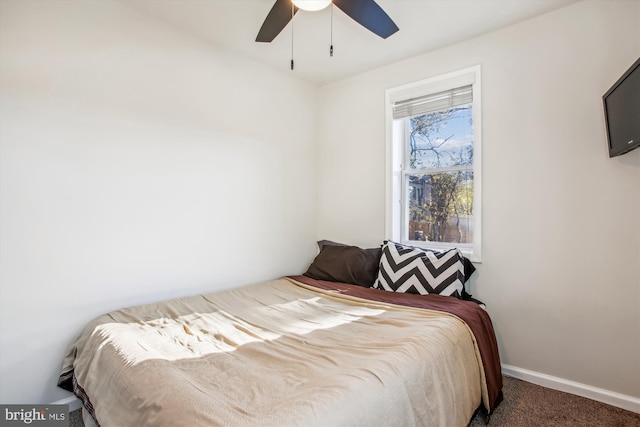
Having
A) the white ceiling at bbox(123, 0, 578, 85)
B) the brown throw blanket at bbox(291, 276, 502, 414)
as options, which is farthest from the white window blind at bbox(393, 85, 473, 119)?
the brown throw blanket at bbox(291, 276, 502, 414)

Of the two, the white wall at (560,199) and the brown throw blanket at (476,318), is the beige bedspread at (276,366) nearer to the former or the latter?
the brown throw blanket at (476,318)

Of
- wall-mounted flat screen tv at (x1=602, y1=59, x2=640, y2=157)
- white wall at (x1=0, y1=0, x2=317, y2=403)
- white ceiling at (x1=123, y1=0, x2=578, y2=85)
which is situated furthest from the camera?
white ceiling at (x1=123, y1=0, x2=578, y2=85)

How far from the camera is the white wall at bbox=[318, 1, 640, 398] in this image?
192 centimetres

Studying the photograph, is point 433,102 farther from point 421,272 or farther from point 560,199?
point 421,272

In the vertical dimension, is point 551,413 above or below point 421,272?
below

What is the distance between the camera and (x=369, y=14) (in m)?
1.72

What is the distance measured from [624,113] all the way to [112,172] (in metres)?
2.97

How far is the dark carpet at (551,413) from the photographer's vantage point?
1.78 meters

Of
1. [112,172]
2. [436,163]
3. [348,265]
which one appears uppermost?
[436,163]

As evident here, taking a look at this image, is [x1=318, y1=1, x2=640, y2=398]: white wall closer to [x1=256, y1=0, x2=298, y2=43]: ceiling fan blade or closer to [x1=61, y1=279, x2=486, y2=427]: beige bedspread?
[x1=61, y1=279, x2=486, y2=427]: beige bedspread

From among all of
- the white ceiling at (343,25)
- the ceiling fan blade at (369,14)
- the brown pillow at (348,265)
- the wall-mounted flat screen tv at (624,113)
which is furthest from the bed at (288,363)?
the white ceiling at (343,25)

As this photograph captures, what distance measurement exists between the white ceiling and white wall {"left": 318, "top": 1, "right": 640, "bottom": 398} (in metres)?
0.17

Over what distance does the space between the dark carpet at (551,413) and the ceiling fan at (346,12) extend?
2298 millimetres

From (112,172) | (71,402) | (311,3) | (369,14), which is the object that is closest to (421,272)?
(369,14)
